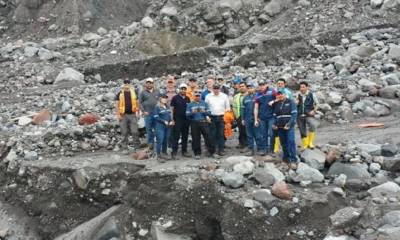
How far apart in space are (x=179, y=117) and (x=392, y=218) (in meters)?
4.56

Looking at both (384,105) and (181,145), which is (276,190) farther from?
(384,105)

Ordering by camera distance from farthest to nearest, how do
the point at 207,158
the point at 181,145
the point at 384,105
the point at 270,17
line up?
the point at 270,17
the point at 384,105
the point at 181,145
the point at 207,158

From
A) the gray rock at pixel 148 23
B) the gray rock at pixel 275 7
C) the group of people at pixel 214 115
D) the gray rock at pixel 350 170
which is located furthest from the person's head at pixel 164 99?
the gray rock at pixel 275 7

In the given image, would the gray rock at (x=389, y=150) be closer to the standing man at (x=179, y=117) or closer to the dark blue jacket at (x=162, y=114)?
the standing man at (x=179, y=117)

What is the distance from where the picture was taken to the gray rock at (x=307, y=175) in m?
10.2

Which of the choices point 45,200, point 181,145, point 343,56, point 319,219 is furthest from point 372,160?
point 343,56

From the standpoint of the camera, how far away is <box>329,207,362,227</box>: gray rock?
9.12 metres

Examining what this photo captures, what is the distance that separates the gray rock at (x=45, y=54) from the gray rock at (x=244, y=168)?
50.3 feet

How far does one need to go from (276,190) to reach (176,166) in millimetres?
2208

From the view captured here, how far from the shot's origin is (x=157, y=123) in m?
11.4

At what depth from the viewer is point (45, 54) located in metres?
24.1

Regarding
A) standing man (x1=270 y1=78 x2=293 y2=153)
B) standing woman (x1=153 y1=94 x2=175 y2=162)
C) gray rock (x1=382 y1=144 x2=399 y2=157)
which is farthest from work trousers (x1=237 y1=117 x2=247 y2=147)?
gray rock (x1=382 y1=144 x2=399 y2=157)

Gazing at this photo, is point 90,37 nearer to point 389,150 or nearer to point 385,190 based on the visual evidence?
point 389,150

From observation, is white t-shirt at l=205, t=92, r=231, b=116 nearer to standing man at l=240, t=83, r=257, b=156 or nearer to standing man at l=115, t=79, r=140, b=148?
standing man at l=240, t=83, r=257, b=156
